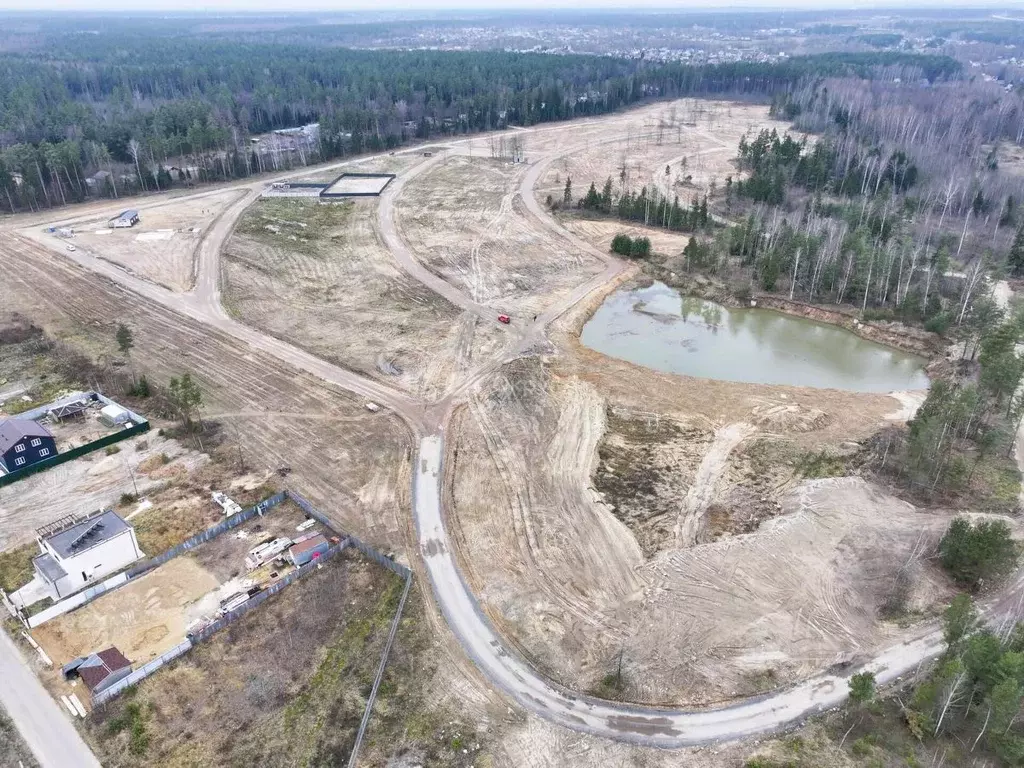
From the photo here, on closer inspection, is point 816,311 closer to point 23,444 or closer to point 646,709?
point 646,709

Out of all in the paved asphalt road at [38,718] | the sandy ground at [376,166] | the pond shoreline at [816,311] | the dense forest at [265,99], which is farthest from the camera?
the sandy ground at [376,166]

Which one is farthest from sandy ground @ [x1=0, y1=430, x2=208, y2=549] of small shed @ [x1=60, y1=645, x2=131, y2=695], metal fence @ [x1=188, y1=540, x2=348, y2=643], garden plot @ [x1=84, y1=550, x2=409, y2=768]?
garden plot @ [x1=84, y1=550, x2=409, y2=768]

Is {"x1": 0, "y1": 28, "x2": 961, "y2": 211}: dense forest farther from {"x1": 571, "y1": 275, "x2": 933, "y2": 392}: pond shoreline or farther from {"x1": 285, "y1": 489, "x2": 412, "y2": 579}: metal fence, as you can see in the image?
{"x1": 285, "y1": 489, "x2": 412, "y2": 579}: metal fence

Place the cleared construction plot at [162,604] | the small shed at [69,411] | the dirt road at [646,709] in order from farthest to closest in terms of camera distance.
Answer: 1. the small shed at [69,411]
2. the cleared construction plot at [162,604]
3. the dirt road at [646,709]

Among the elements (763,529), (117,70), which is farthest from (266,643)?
(117,70)

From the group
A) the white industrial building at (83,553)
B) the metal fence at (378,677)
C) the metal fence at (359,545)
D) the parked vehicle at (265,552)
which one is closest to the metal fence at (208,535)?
the white industrial building at (83,553)

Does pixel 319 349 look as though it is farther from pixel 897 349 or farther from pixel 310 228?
pixel 897 349

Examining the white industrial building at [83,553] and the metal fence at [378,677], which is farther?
the white industrial building at [83,553]

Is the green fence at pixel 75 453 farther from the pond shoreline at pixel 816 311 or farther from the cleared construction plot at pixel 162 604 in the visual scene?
the pond shoreline at pixel 816 311
